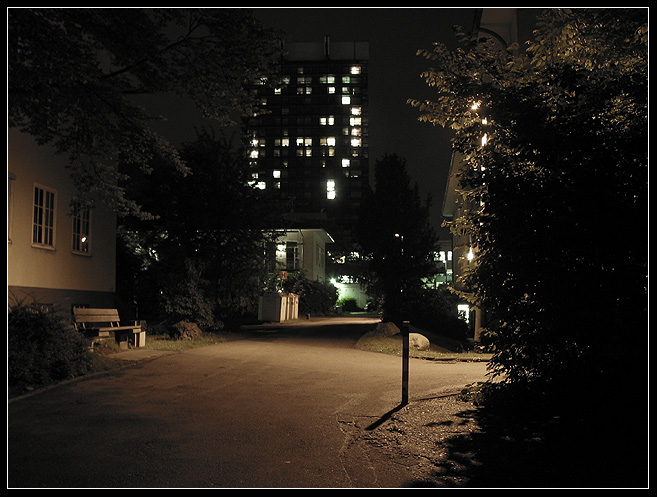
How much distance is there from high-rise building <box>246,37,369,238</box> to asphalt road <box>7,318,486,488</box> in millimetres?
146602

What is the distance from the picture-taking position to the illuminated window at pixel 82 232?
18705 mm

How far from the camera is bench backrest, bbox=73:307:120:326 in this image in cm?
1545

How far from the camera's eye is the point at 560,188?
677cm

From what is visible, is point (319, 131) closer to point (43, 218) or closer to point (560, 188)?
point (43, 218)

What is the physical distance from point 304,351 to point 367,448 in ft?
37.1

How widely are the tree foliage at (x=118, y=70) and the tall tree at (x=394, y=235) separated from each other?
2674 cm

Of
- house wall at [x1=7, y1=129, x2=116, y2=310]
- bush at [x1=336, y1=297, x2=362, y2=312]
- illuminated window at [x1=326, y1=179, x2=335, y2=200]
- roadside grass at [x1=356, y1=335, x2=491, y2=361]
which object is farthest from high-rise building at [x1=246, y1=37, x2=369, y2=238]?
house wall at [x1=7, y1=129, x2=116, y2=310]

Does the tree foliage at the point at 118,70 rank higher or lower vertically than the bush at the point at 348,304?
higher

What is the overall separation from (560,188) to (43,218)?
47.8ft

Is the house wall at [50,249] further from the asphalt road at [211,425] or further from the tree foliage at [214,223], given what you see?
the asphalt road at [211,425]

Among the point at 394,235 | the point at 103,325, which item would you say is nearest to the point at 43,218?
the point at 103,325

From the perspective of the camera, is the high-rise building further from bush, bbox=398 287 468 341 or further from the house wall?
the house wall

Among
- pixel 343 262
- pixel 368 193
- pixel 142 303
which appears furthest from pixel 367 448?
pixel 343 262

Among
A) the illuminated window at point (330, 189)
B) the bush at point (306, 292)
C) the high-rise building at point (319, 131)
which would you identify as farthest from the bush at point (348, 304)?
the illuminated window at point (330, 189)
